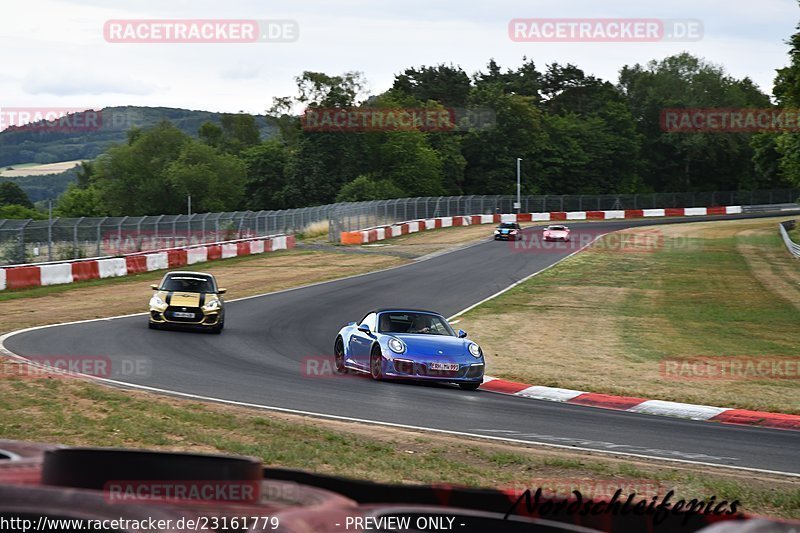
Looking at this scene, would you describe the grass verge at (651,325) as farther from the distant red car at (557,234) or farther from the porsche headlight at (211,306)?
the distant red car at (557,234)

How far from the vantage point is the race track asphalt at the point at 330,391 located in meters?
11.9

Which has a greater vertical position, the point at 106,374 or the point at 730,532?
the point at 730,532

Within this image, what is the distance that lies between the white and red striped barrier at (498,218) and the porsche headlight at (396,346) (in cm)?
4405

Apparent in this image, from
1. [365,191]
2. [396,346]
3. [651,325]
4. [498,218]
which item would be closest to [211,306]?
[396,346]

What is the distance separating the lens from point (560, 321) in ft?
91.8

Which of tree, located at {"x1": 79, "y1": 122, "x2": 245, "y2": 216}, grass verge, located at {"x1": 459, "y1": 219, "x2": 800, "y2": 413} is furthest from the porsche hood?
tree, located at {"x1": 79, "y1": 122, "x2": 245, "y2": 216}

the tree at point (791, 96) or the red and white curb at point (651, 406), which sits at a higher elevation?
the tree at point (791, 96)

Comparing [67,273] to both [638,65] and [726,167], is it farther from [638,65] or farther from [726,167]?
[638,65]

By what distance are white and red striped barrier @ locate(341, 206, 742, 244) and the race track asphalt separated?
109 feet

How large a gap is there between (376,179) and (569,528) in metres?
100

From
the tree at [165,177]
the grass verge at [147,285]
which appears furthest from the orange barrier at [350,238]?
the tree at [165,177]

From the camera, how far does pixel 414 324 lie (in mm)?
17812

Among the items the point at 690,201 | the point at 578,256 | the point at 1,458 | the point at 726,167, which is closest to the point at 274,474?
the point at 1,458

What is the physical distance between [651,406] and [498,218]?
73781mm
